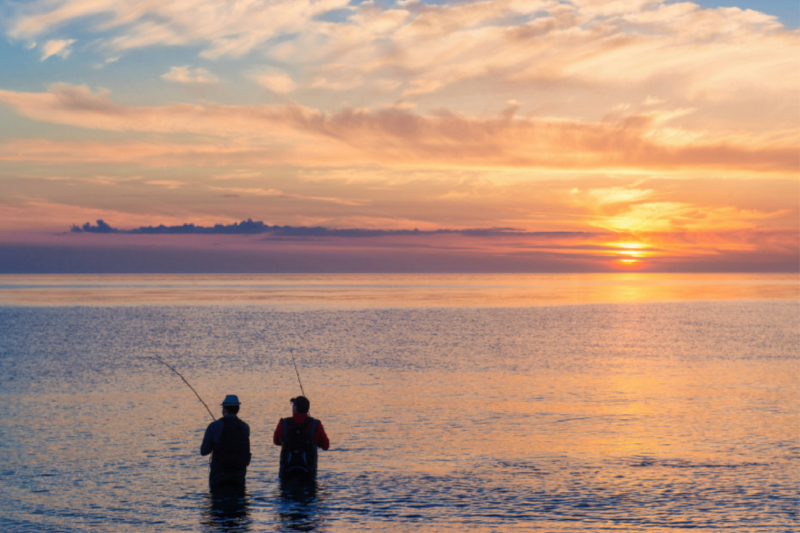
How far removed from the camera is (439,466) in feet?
50.6

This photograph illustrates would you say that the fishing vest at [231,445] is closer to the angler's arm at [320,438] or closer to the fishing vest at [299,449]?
the fishing vest at [299,449]

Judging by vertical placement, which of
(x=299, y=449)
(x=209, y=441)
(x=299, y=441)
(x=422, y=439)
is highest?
(x=209, y=441)

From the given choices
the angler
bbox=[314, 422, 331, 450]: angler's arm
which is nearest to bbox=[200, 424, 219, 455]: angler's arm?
the angler

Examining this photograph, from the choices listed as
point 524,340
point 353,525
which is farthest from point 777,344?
point 353,525

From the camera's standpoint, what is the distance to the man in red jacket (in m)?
13.6

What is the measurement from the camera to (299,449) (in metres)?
13.7

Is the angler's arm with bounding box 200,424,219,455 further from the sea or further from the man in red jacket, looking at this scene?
the man in red jacket

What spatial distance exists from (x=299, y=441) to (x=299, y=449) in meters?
0.15

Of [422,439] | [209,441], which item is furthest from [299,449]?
[422,439]

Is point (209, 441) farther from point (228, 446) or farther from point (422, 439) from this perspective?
point (422, 439)

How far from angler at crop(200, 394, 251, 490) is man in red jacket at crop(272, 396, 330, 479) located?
0.70 m

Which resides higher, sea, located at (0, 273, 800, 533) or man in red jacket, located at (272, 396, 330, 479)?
man in red jacket, located at (272, 396, 330, 479)

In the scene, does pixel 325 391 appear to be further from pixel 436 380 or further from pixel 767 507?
pixel 767 507

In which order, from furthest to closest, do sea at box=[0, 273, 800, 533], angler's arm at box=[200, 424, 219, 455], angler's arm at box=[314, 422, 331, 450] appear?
angler's arm at box=[314, 422, 331, 450]
angler's arm at box=[200, 424, 219, 455]
sea at box=[0, 273, 800, 533]
